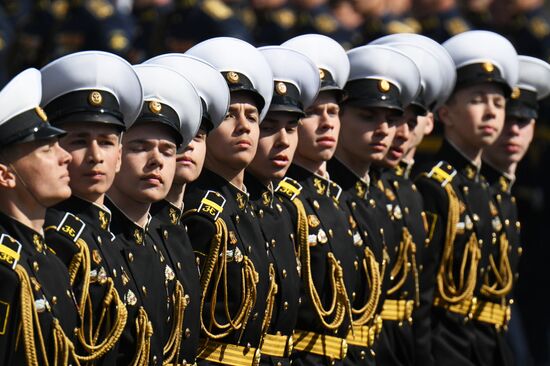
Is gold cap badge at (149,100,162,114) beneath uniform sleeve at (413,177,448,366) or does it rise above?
beneath

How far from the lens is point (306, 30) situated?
66.3ft

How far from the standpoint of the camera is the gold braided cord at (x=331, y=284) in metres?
10.8

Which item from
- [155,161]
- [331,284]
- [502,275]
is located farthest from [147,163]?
[502,275]

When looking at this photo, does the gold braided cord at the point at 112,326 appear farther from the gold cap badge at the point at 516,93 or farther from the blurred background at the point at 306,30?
the blurred background at the point at 306,30

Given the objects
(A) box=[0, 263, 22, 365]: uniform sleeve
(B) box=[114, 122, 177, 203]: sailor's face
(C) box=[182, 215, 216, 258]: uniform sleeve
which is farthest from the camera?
(C) box=[182, 215, 216, 258]: uniform sleeve

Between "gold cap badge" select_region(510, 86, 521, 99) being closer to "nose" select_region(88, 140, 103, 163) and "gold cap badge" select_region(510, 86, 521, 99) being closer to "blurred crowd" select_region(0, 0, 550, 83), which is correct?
"nose" select_region(88, 140, 103, 163)

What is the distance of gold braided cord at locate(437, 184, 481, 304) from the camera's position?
1270 cm

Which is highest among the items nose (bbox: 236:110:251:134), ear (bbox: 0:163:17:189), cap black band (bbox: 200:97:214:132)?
nose (bbox: 236:110:251:134)

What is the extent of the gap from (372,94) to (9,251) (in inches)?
152

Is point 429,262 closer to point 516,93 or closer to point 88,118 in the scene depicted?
point 516,93

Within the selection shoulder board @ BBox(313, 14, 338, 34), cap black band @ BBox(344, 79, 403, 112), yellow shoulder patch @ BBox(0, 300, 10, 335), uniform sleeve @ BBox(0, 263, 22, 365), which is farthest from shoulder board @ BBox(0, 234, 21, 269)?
shoulder board @ BBox(313, 14, 338, 34)

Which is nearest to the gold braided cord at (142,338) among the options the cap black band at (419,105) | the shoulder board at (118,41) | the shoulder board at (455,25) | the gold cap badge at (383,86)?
the gold cap badge at (383,86)

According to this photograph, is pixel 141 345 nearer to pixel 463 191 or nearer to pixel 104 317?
pixel 104 317

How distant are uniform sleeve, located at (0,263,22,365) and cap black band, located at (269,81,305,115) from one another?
2.59 meters
